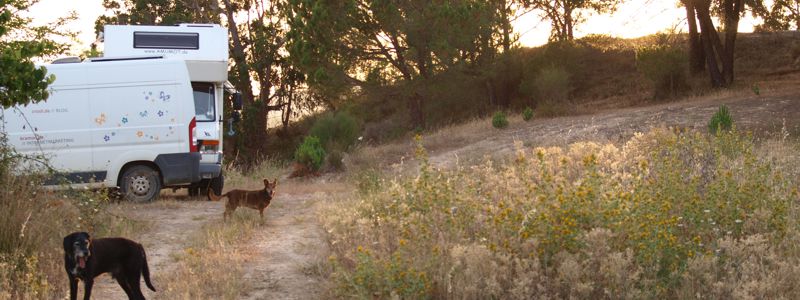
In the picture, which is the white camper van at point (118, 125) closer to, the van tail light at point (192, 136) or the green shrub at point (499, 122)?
the van tail light at point (192, 136)

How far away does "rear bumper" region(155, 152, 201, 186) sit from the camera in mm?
14092

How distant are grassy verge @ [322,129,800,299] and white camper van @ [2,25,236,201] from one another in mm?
5916

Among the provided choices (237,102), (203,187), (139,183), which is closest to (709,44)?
(237,102)

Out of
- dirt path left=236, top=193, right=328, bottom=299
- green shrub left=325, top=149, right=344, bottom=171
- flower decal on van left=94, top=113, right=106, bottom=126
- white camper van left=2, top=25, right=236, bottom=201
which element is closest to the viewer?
dirt path left=236, top=193, right=328, bottom=299

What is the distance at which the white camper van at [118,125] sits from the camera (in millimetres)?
13453

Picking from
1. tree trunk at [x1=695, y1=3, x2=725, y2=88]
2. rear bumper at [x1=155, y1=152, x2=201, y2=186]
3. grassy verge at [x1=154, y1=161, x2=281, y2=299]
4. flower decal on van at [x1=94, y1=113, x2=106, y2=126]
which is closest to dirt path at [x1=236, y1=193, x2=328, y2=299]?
grassy verge at [x1=154, y1=161, x2=281, y2=299]

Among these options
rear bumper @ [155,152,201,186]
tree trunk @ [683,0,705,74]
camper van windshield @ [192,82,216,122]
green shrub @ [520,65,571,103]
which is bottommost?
rear bumper @ [155,152,201,186]

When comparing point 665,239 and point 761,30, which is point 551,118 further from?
point 665,239

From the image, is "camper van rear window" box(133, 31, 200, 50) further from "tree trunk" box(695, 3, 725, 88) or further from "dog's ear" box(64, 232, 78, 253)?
"tree trunk" box(695, 3, 725, 88)

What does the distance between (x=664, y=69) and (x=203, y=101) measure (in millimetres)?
19291

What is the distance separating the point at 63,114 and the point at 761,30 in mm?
34451

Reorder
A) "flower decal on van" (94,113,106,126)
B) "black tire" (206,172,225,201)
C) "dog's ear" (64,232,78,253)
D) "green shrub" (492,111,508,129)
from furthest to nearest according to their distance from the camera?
1. "green shrub" (492,111,508,129)
2. "black tire" (206,172,225,201)
3. "flower decal on van" (94,113,106,126)
4. "dog's ear" (64,232,78,253)

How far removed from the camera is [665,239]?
6.82 metres

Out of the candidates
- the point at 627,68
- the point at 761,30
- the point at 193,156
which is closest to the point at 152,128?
the point at 193,156
